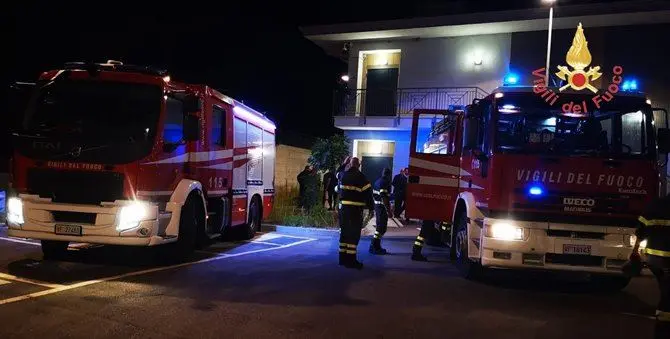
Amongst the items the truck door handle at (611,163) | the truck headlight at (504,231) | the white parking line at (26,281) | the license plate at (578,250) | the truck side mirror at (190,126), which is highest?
the truck side mirror at (190,126)

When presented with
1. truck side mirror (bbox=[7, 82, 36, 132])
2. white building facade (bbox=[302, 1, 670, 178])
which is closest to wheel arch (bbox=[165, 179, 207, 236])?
truck side mirror (bbox=[7, 82, 36, 132])

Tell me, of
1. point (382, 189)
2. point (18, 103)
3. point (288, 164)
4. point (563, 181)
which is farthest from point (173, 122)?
point (288, 164)

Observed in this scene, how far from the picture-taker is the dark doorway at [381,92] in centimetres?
2117

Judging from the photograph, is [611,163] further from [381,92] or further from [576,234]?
[381,92]

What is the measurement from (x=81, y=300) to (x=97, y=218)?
1811 millimetres

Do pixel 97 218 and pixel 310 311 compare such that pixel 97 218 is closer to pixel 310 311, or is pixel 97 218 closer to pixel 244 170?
pixel 310 311

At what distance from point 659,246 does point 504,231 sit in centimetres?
264

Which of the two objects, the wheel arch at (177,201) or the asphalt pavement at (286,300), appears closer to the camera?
the asphalt pavement at (286,300)

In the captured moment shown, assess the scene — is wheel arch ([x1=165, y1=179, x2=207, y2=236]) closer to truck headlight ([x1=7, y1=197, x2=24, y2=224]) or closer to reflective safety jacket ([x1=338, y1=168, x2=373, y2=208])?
truck headlight ([x1=7, y1=197, x2=24, y2=224])

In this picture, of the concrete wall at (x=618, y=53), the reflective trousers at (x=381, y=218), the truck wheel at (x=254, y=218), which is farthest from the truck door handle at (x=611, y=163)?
the concrete wall at (x=618, y=53)

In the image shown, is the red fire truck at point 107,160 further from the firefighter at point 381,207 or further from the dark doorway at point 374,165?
the dark doorway at point 374,165

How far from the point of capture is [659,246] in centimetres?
502

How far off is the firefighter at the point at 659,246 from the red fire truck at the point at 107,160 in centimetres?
591

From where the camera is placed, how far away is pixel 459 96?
782 inches
